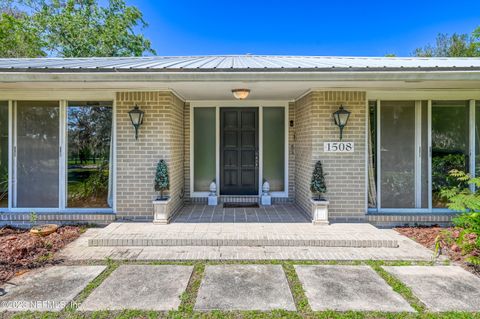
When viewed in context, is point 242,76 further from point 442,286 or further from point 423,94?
point 423,94

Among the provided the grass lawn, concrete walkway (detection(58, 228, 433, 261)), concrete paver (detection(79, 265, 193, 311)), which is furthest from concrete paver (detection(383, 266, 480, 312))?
the grass lawn

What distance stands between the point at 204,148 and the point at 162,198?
7.36 ft

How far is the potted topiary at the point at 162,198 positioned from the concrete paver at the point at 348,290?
9.00 ft

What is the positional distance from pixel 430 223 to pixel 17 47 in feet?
66.6

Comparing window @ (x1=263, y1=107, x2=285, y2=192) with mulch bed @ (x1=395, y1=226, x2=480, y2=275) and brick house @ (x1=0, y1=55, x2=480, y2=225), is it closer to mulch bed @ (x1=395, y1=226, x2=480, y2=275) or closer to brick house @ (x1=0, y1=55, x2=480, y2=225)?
brick house @ (x1=0, y1=55, x2=480, y2=225)

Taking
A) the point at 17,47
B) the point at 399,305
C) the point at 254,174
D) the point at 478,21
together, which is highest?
the point at 478,21

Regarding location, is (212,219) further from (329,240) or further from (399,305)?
(399,305)

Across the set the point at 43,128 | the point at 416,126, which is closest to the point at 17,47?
the point at 43,128

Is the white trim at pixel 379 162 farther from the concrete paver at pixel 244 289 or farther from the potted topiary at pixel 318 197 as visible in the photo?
the concrete paver at pixel 244 289

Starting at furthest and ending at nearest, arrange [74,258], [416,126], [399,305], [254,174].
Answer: [254,174], [416,126], [74,258], [399,305]

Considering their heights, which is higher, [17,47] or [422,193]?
[17,47]

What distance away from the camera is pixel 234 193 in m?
7.29

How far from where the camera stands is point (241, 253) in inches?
162

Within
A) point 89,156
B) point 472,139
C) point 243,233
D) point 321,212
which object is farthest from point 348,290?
point 89,156
